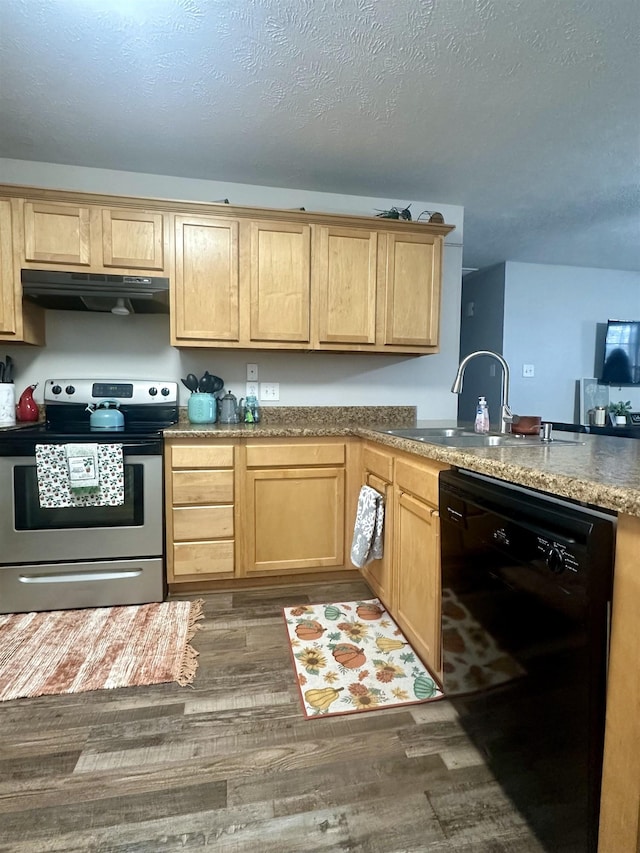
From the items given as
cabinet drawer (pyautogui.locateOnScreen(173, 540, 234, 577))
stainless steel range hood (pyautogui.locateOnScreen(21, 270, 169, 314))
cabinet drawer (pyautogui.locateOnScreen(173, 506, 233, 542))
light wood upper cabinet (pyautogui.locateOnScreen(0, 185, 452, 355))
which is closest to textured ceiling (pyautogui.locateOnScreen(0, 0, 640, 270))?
light wood upper cabinet (pyautogui.locateOnScreen(0, 185, 452, 355))

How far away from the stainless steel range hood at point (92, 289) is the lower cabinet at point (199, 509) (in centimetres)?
79

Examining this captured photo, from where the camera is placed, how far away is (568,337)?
173 inches

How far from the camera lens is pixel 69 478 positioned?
1.94m

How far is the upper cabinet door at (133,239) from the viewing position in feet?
7.14

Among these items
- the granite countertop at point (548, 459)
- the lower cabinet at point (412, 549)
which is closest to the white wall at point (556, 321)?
the granite countertop at point (548, 459)

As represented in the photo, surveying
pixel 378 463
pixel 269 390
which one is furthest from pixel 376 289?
pixel 378 463

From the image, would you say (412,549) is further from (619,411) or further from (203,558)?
(619,411)

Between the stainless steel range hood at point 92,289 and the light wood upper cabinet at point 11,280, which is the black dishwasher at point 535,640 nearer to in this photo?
the stainless steel range hood at point 92,289

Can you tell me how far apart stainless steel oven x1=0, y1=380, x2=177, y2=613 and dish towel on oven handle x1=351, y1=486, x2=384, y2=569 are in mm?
967

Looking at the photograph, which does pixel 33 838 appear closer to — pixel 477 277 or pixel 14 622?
pixel 14 622

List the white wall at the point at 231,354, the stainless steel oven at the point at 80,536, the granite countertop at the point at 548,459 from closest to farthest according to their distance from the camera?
1. the granite countertop at the point at 548,459
2. the stainless steel oven at the point at 80,536
3. the white wall at the point at 231,354

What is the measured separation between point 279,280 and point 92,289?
3.09 feet

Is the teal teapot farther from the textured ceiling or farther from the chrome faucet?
the chrome faucet

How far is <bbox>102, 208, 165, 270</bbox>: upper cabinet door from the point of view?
2176mm
